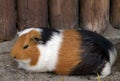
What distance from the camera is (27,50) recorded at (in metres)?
3.38

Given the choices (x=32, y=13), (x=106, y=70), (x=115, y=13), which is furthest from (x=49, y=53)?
(x=115, y=13)

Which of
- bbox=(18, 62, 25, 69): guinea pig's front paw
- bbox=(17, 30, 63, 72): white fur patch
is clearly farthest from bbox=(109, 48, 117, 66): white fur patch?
bbox=(18, 62, 25, 69): guinea pig's front paw

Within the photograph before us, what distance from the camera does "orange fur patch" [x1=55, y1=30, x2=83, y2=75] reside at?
339 centimetres

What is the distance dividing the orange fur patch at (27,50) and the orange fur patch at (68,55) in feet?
0.62

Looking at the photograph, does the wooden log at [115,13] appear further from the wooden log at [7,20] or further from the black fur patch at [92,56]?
the wooden log at [7,20]

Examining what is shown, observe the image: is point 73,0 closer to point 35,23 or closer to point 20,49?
point 35,23

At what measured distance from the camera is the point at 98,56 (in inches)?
135

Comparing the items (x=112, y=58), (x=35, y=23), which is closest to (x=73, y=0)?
(x=35, y=23)

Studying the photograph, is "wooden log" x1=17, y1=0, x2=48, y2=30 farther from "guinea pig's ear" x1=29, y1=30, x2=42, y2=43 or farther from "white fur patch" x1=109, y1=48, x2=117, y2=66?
"white fur patch" x1=109, y1=48, x2=117, y2=66

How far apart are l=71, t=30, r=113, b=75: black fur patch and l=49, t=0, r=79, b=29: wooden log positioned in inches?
20.0

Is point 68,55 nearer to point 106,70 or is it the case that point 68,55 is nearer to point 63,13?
point 106,70

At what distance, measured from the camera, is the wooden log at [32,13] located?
3.85m

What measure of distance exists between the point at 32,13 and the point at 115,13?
793mm

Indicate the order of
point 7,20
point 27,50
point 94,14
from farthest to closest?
point 94,14 → point 7,20 → point 27,50
